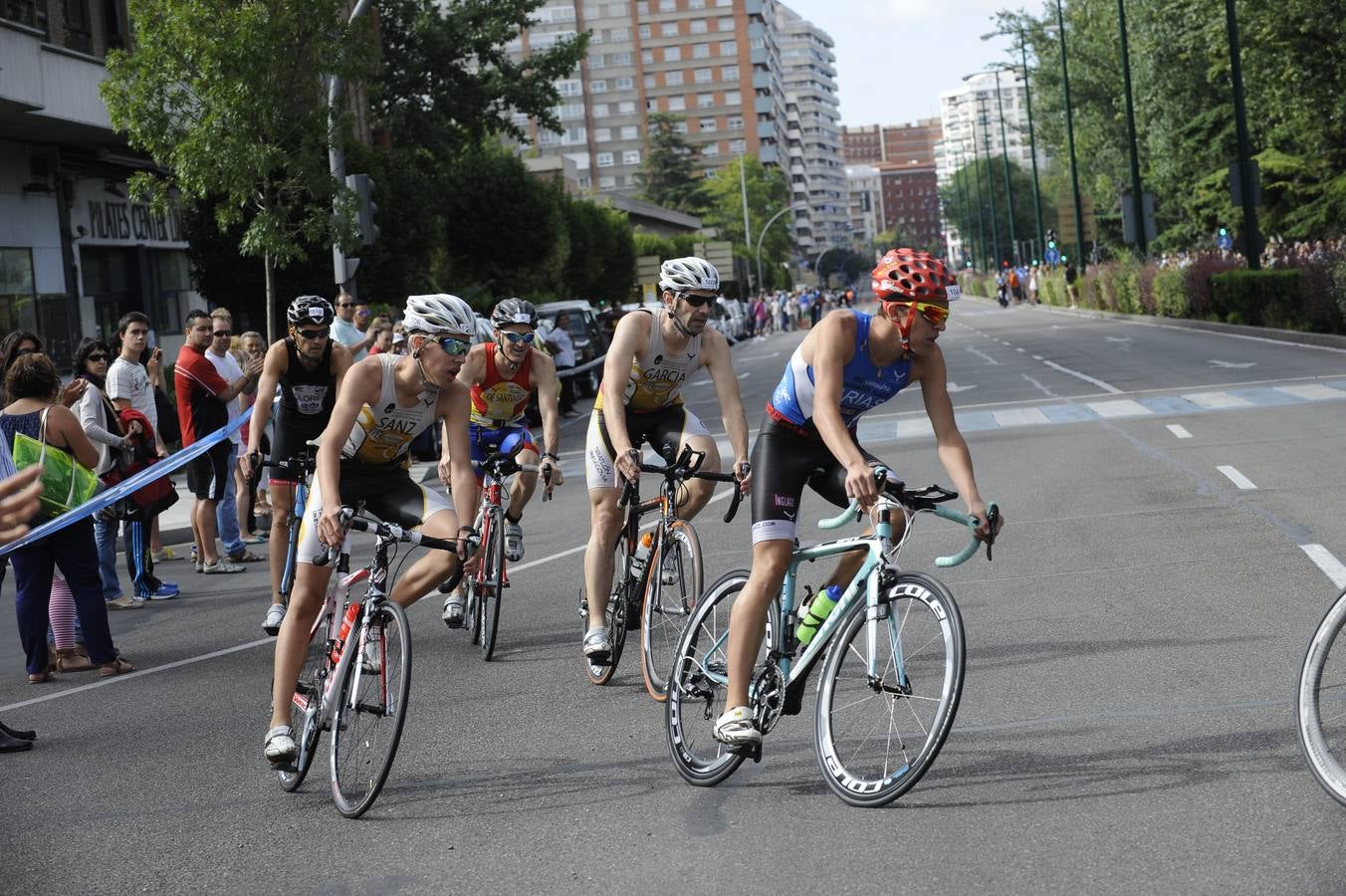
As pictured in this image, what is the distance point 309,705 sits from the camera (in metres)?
6.34

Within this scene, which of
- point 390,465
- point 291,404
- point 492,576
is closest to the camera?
point 390,465

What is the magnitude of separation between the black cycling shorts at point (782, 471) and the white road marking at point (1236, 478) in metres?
7.88

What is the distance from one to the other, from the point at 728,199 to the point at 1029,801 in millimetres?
151197

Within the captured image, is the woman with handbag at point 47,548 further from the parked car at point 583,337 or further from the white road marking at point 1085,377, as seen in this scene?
the parked car at point 583,337

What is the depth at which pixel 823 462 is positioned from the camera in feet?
20.2

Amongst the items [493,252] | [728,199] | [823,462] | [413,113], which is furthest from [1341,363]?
[728,199]

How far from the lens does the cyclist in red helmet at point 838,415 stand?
18.4ft

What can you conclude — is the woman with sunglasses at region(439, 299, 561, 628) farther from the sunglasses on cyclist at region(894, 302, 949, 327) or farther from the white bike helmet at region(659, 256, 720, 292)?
the sunglasses on cyclist at region(894, 302, 949, 327)

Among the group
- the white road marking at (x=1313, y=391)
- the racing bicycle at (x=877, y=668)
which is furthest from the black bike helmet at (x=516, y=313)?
the white road marking at (x=1313, y=391)

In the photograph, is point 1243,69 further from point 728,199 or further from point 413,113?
point 728,199

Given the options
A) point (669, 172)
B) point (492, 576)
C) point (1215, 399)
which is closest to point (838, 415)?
point (492, 576)

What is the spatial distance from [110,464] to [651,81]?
161 metres

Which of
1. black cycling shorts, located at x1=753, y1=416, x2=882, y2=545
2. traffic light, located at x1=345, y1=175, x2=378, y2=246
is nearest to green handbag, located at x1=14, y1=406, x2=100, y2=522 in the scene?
black cycling shorts, located at x1=753, y1=416, x2=882, y2=545

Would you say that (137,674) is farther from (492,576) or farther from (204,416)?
(204,416)
